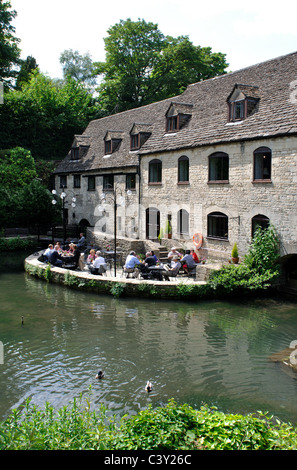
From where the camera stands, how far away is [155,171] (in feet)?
79.3

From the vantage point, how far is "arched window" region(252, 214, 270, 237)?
17281 millimetres

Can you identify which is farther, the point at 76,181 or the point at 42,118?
the point at 42,118

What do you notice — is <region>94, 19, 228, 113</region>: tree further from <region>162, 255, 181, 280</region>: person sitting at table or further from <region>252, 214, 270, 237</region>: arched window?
<region>162, 255, 181, 280</region>: person sitting at table

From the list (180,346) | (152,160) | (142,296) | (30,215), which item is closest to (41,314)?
(142,296)

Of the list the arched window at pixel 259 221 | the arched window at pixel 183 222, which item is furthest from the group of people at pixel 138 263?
the arched window at pixel 259 221

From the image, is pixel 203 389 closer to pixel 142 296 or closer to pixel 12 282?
pixel 142 296

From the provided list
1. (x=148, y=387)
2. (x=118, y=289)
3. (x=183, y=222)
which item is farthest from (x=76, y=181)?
(x=148, y=387)

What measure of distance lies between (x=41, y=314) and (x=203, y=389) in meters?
7.38

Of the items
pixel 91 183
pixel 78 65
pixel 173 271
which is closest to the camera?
pixel 173 271

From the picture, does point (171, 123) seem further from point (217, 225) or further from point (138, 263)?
point (138, 263)

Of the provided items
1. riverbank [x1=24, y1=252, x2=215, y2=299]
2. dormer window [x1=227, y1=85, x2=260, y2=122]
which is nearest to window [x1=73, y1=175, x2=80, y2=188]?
riverbank [x1=24, y1=252, x2=215, y2=299]

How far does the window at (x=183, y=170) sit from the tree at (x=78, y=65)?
5187 cm

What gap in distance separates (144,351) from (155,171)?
584 inches

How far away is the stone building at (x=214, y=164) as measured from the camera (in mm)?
16688
